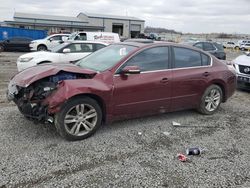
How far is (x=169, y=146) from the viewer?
425 cm

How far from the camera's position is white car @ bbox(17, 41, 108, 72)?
9422mm

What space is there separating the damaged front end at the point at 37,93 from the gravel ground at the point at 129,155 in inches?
17.7

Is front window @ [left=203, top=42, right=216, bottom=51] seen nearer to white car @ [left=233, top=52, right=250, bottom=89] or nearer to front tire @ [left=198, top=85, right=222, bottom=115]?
white car @ [left=233, top=52, right=250, bottom=89]

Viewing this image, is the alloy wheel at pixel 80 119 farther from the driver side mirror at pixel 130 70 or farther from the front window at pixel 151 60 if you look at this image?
the front window at pixel 151 60

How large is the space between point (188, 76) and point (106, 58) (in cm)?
173

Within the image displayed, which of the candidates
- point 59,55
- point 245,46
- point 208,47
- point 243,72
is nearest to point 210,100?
point 243,72

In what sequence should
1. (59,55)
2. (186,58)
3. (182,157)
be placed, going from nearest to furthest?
(182,157) < (186,58) < (59,55)

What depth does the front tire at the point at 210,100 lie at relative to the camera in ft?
19.1

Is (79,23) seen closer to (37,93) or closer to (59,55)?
(59,55)

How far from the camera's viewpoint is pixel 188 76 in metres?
5.38

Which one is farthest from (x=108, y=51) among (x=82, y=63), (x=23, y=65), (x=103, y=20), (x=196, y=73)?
(x=103, y=20)

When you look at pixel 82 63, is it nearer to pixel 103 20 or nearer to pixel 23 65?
pixel 23 65

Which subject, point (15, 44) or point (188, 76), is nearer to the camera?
point (188, 76)

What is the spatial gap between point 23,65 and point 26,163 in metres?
6.65
